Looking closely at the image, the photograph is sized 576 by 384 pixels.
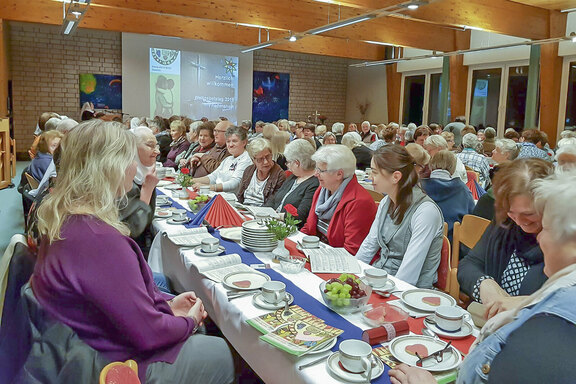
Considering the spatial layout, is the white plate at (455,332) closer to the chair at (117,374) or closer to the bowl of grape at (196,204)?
the chair at (117,374)

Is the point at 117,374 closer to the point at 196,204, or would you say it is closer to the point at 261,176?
the point at 196,204

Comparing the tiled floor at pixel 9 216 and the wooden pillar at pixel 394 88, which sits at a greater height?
the wooden pillar at pixel 394 88

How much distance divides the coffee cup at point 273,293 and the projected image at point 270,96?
1455cm

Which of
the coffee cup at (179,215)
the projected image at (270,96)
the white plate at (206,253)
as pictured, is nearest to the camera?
the white plate at (206,253)

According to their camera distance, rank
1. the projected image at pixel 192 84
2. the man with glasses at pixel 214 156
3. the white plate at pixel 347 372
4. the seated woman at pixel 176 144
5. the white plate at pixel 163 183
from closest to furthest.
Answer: the white plate at pixel 347 372, the white plate at pixel 163 183, the man with glasses at pixel 214 156, the seated woman at pixel 176 144, the projected image at pixel 192 84

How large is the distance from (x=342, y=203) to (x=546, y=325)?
2.26 m

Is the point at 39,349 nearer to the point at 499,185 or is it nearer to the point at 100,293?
the point at 100,293

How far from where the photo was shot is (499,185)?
6.70 feet

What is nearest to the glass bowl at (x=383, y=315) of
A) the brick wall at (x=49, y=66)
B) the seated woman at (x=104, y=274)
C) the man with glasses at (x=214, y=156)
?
the seated woman at (x=104, y=274)

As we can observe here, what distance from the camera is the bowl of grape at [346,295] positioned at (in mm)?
1862

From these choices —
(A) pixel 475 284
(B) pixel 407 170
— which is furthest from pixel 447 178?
(A) pixel 475 284

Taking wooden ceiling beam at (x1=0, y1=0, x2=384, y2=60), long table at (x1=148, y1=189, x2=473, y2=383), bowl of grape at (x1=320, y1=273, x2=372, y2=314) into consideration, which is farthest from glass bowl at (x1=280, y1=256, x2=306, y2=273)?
wooden ceiling beam at (x1=0, y1=0, x2=384, y2=60)

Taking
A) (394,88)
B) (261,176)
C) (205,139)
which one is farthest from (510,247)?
(394,88)

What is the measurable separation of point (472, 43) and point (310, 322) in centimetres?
1334
